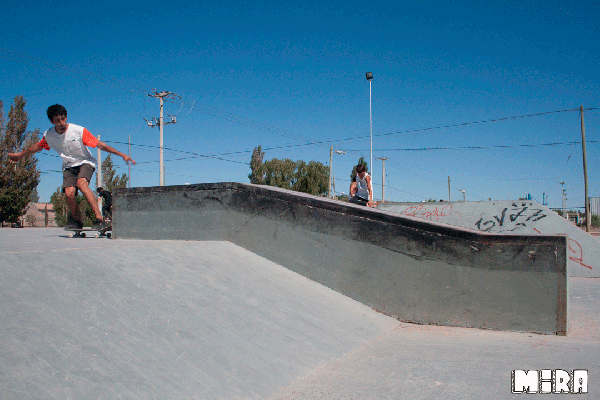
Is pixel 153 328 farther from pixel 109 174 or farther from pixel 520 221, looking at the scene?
pixel 109 174

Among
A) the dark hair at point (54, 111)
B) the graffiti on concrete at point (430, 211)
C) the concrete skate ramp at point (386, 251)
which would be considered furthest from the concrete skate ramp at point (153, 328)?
the graffiti on concrete at point (430, 211)

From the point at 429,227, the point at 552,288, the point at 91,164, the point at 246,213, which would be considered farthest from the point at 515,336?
the point at 91,164

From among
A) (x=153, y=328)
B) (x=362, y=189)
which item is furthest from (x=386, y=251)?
(x=153, y=328)

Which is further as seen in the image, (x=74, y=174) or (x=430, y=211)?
(x=430, y=211)

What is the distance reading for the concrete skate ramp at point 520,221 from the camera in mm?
9422

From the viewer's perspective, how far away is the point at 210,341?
3070 millimetres

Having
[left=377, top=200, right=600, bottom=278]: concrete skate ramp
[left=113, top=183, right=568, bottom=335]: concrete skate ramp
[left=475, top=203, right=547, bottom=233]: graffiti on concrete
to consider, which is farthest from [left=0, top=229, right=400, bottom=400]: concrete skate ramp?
[left=475, top=203, right=547, bottom=233]: graffiti on concrete

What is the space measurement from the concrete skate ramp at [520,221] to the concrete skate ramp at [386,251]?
314cm

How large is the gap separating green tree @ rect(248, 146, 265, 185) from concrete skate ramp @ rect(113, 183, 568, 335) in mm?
49567

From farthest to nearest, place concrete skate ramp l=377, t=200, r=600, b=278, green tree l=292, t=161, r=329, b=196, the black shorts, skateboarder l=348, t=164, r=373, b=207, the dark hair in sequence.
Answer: green tree l=292, t=161, r=329, b=196, concrete skate ramp l=377, t=200, r=600, b=278, skateboarder l=348, t=164, r=373, b=207, the black shorts, the dark hair

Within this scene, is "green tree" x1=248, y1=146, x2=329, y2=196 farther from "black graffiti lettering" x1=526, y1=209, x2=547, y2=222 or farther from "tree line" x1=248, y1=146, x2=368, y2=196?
"black graffiti lettering" x1=526, y1=209, x2=547, y2=222

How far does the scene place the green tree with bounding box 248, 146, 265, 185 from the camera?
56.5m

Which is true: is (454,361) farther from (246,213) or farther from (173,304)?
(246,213)

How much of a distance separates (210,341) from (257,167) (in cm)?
5621
